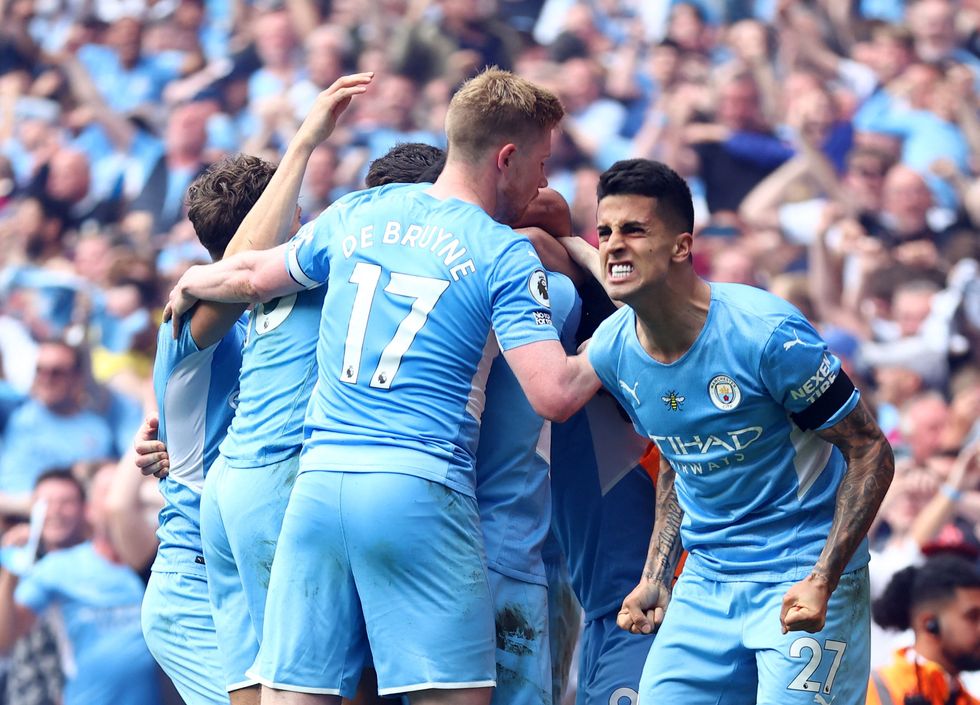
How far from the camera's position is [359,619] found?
3551 mm

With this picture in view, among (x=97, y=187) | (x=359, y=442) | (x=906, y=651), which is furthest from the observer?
(x=97, y=187)

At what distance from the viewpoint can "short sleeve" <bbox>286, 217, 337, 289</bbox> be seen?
374cm

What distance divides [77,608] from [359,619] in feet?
19.1

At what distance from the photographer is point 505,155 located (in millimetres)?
3734

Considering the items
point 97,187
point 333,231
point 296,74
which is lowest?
point 97,187

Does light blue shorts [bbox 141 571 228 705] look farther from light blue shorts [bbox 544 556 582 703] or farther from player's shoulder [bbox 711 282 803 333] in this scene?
player's shoulder [bbox 711 282 803 333]

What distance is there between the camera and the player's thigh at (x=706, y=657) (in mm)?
3641

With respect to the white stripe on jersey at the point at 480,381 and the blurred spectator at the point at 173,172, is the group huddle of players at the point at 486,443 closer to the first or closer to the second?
the white stripe on jersey at the point at 480,381

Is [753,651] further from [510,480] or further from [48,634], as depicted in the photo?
[48,634]

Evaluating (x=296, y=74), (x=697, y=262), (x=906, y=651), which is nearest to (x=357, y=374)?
(x=906, y=651)

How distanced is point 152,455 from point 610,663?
5.58 ft

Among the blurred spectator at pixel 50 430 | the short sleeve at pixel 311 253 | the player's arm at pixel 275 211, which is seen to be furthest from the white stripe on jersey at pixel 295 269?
the blurred spectator at pixel 50 430

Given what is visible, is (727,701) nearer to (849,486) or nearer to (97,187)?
(849,486)

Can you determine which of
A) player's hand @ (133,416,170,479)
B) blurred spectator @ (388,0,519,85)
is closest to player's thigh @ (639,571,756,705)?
player's hand @ (133,416,170,479)
